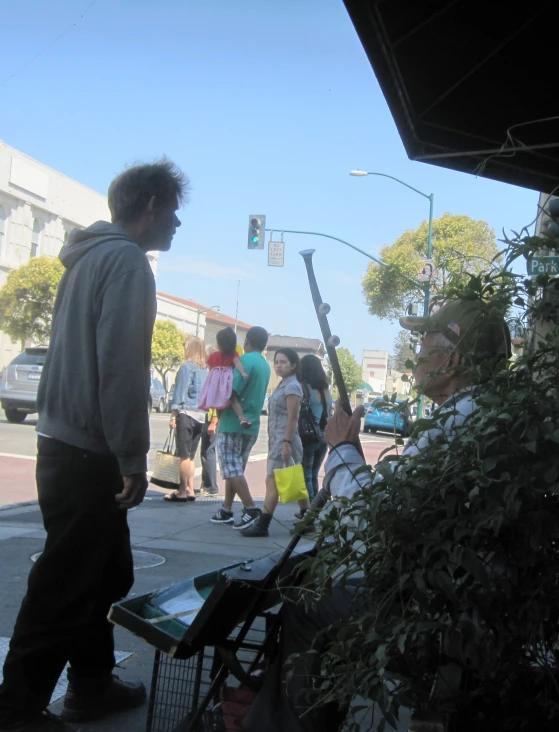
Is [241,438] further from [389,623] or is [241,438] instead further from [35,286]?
[35,286]

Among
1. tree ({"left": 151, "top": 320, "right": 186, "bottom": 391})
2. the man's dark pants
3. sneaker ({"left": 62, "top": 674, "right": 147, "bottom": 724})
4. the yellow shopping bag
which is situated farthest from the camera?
tree ({"left": 151, "top": 320, "right": 186, "bottom": 391})

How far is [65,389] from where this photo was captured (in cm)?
295

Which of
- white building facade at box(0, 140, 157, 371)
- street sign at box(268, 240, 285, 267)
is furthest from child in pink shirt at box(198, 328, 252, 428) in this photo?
white building facade at box(0, 140, 157, 371)

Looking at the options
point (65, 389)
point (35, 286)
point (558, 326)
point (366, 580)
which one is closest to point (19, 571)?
point (65, 389)

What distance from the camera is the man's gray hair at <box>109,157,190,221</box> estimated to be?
3240 millimetres

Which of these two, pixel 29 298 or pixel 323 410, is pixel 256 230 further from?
pixel 29 298

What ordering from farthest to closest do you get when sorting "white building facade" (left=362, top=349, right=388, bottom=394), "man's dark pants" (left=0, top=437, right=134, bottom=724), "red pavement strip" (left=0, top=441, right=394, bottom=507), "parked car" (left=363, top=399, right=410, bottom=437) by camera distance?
"red pavement strip" (left=0, top=441, right=394, bottom=507), "man's dark pants" (left=0, top=437, right=134, bottom=724), "white building facade" (left=362, top=349, right=388, bottom=394), "parked car" (left=363, top=399, right=410, bottom=437)

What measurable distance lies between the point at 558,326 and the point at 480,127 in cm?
410

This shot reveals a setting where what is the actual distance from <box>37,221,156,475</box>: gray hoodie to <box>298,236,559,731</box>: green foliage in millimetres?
1276

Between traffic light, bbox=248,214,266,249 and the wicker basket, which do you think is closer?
the wicker basket

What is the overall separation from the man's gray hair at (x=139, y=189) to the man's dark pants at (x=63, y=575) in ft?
3.28

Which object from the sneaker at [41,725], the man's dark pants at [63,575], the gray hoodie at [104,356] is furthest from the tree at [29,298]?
the sneaker at [41,725]

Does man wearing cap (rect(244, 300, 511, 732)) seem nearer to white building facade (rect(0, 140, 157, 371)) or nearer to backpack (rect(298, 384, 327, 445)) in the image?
backpack (rect(298, 384, 327, 445))

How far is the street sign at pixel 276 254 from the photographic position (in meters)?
20.1
